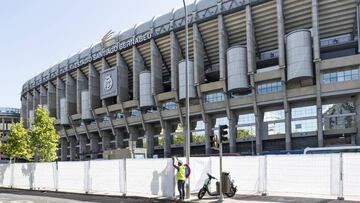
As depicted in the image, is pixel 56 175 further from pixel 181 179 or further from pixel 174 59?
pixel 174 59

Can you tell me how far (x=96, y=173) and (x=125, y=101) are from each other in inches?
1909

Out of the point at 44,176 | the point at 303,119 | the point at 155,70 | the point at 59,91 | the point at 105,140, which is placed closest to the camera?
the point at 44,176

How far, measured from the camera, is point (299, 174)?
1612cm

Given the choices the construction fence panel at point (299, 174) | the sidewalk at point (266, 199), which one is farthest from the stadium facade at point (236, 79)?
the construction fence panel at point (299, 174)

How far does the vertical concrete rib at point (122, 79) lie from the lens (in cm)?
6919

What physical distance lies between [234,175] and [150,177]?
4155mm

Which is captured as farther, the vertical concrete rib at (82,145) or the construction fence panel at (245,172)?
the vertical concrete rib at (82,145)

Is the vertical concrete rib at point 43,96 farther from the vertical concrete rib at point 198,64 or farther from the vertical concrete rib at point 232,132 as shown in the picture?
the vertical concrete rib at point 232,132

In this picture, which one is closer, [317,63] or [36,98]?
[317,63]

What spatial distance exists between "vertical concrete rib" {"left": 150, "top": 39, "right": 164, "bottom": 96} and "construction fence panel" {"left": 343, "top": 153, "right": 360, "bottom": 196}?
4906cm

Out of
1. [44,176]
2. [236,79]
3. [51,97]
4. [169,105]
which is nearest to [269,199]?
[44,176]

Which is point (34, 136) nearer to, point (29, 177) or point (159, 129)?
point (29, 177)

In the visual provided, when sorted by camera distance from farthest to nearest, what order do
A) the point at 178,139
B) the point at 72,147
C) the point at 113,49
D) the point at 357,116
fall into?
the point at 72,147 < the point at 113,49 < the point at 178,139 < the point at 357,116

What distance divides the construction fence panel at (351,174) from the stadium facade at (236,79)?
32270 millimetres
